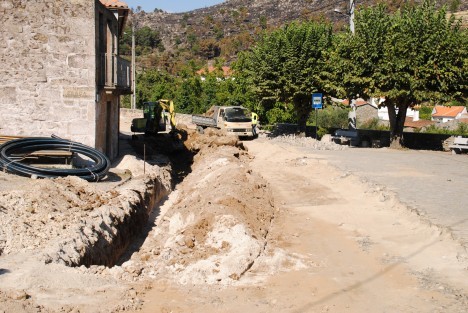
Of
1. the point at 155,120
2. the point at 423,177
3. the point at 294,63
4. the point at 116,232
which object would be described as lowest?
the point at 116,232

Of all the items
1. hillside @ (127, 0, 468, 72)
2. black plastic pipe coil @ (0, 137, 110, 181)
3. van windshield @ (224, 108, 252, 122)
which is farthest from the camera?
hillside @ (127, 0, 468, 72)

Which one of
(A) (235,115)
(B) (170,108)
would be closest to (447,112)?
(A) (235,115)

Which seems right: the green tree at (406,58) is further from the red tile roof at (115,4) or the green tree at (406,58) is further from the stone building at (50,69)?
the stone building at (50,69)

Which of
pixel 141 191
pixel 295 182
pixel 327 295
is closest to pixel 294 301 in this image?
pixel 327 295

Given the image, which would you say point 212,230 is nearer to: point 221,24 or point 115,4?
point 115,4

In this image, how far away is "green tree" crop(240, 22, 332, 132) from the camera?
31688 mm

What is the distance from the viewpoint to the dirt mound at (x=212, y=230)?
9406 mm

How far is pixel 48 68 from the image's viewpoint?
1764 cm

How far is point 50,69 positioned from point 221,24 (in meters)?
130

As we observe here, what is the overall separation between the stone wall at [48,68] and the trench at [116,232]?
128 inches

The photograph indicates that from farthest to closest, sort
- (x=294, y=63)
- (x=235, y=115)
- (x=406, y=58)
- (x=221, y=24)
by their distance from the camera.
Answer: (x=221, y=24) → (x=235, y=115) → (x=294, y=63) → (x=406, y=58)

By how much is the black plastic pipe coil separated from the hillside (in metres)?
87.3

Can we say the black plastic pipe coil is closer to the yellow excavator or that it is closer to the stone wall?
the stone wall

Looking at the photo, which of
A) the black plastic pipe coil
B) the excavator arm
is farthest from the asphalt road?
the excavator arm
